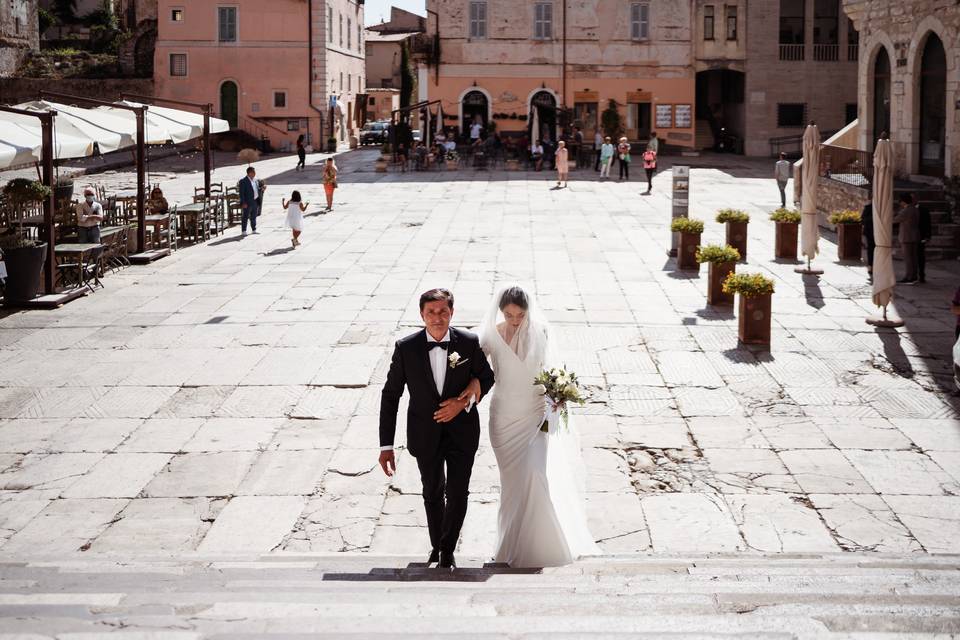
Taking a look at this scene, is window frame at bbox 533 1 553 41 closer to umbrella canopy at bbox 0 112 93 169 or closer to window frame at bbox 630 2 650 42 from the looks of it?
window frame at bbox 630 2 650 42

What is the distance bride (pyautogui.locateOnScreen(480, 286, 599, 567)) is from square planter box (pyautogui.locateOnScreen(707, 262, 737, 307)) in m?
8.36

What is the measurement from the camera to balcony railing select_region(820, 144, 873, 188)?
74.4 feet

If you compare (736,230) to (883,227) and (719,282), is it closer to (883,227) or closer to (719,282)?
(719,282)

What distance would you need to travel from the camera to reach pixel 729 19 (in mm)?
45125

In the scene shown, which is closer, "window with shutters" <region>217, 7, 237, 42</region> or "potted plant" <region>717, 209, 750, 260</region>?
"potted plant" <region>717, 209, 750, 260</region>

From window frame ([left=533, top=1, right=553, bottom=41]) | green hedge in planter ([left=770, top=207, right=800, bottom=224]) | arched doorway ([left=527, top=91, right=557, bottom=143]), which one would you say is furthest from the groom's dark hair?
window frame ([left=533, top=1, right=553, bottom=41])

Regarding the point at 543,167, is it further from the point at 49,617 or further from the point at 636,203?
the point at 49,617

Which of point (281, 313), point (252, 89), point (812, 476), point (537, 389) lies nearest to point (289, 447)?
point (537, 389)

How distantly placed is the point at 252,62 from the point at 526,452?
43.8 metres

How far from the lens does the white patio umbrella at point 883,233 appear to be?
13.4 m

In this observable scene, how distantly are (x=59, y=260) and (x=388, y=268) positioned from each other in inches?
192

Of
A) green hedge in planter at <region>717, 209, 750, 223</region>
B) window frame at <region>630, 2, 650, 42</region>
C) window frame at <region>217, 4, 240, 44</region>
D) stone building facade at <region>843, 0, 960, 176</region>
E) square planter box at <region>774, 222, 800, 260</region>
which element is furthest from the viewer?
window frame at <region>217, 4, 240, 44</region>

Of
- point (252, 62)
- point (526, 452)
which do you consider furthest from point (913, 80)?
point (252, 62)

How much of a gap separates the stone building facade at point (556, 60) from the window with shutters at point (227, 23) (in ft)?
28.9
